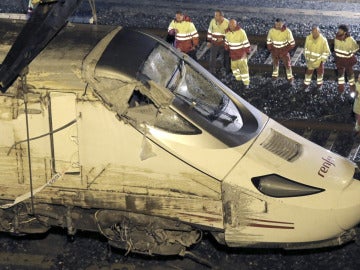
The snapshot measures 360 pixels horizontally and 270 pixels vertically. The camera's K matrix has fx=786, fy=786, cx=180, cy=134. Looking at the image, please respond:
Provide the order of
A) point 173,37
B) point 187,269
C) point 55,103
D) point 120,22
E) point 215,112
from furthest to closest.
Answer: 1. point 120,22
2. point 173,37
3. point 187,269
4. point 215,112
5. point 55,103

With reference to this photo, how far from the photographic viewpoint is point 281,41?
1397 cm

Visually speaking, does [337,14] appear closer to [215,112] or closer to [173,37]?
[173,37]

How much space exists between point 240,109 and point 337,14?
28.3ft

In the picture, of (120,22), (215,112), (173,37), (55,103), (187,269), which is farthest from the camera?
(120,22)

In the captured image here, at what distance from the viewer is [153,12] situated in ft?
56.6

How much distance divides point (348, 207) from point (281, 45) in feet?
18.8

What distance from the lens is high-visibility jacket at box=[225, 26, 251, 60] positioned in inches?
546

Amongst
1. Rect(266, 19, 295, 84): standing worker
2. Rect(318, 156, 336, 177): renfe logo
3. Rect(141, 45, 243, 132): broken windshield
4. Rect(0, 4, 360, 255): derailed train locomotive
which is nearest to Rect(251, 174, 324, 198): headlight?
Rect(0, 4, 360, 255): derailed train locomotive

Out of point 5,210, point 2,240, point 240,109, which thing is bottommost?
point 2,240

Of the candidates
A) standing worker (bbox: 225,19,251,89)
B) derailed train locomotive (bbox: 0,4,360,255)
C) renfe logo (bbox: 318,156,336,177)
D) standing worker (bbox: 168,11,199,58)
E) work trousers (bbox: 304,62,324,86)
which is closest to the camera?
derailed train locomotive (bbox: 0,4,360,255)

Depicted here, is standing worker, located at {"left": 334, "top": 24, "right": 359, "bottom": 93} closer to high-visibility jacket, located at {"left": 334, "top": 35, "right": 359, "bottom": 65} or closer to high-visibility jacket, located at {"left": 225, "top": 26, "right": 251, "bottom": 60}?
high-visibility jacket, located at {"left": 334, "top": 35, "right": 359, "bottom": 65}

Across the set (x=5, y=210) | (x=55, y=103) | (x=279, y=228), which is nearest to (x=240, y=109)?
(x=279, y=228)

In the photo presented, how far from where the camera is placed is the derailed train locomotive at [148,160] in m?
8.45

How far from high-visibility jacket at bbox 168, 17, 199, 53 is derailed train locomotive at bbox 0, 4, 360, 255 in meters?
5.11
